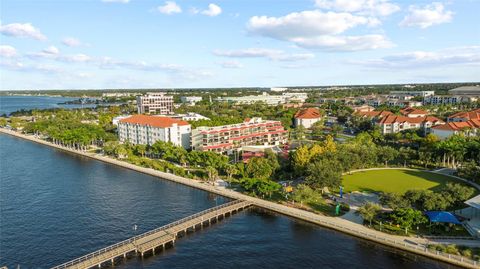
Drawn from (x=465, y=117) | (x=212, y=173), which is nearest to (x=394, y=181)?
(x=212, y=173)

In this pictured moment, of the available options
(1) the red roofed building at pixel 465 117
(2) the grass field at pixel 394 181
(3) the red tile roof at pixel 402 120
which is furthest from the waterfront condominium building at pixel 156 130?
(1) the red roofed building at pixel 465 117

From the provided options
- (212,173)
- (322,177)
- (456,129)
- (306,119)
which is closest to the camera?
(322,177)

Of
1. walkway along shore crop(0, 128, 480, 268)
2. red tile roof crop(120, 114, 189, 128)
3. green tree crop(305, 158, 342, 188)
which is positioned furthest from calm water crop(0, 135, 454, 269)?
red tile roof crop(120, 114, 189, 128)

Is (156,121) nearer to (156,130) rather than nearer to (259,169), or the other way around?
(156,130)

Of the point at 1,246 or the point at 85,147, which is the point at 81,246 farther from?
the point at 85,147

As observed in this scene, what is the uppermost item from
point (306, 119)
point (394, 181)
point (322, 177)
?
point (306, 119)

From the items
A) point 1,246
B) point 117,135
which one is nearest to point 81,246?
point 1,246

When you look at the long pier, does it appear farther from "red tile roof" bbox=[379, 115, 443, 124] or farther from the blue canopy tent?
"red tile roof" bbox=[379, 115, 443, 124]
